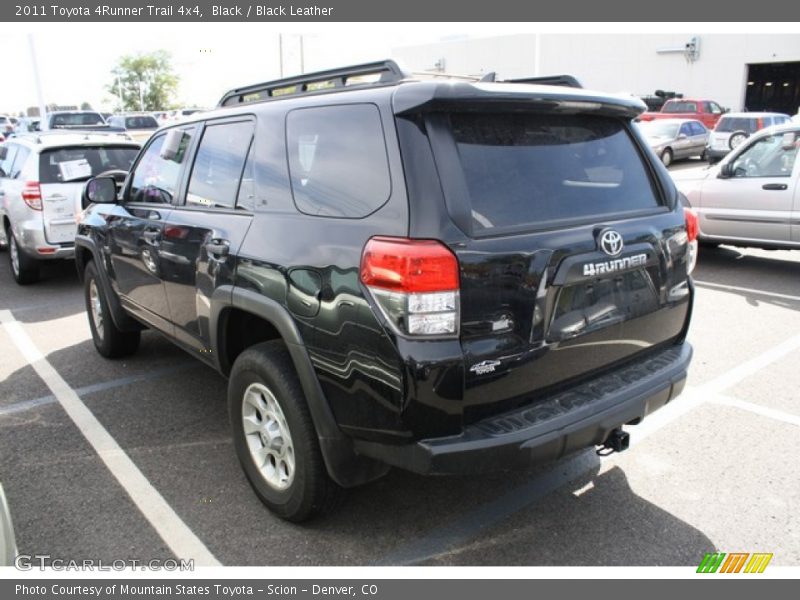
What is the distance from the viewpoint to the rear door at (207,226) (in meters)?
3.18

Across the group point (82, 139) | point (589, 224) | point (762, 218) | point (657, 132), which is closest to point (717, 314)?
point (762, 218)

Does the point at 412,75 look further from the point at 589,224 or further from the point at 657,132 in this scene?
the point at 657,132

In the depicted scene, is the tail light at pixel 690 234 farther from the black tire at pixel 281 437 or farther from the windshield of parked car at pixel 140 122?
the windshield of parked car at pixel 140 122

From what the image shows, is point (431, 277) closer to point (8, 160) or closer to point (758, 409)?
point (758, 409)

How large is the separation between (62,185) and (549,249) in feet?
22.9

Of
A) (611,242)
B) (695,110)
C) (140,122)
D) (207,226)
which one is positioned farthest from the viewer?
(695,110)

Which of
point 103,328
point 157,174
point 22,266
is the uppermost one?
point 157,174

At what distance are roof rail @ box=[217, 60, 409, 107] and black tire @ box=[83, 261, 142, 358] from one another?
→ 6.95ft

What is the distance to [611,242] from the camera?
271 centimetres

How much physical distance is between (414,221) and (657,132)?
→ 20.3 metres

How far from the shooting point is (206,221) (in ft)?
11.2

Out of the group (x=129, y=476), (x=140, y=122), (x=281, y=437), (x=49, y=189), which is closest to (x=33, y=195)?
(x=49, y=189)

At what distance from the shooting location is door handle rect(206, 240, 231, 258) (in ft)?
10.4

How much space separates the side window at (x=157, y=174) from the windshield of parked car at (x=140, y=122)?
830 inches
